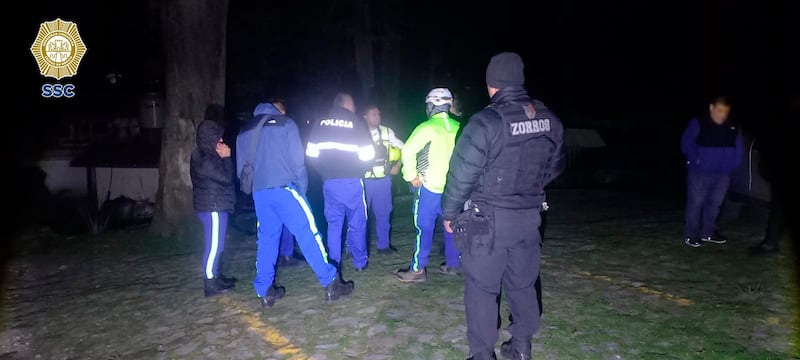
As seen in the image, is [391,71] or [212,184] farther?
[391,71]

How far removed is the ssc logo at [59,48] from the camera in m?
17.3

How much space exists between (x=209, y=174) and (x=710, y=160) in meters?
5.75

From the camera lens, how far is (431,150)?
557 centimetres

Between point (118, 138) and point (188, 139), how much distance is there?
937 cm

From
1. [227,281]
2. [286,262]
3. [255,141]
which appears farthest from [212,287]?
[255,141]

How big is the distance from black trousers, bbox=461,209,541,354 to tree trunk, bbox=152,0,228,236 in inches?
228

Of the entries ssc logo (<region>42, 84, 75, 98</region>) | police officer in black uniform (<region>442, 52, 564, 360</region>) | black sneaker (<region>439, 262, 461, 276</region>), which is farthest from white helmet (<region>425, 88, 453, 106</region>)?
ssc logo (<region>42, 84, 75, 98</region>)

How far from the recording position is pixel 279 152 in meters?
5.28

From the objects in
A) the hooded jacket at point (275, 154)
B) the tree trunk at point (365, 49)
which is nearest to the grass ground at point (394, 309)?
the hooded jacket at point (275, 154)

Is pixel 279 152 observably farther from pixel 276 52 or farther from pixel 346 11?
pixel 276 52

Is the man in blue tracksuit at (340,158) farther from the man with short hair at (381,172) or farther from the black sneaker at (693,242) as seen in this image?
the black sneaker at (693,242)

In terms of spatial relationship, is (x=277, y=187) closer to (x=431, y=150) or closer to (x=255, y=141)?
(x=255, y=141)

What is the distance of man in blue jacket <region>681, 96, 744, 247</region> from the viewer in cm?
693

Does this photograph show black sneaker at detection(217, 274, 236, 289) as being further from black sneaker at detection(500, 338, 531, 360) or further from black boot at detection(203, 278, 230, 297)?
black sneaker at detection(500, 338, 531, 360)
